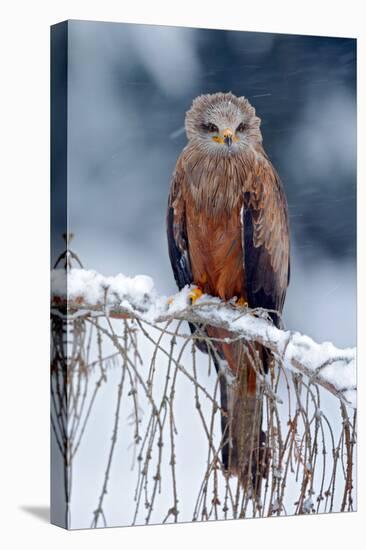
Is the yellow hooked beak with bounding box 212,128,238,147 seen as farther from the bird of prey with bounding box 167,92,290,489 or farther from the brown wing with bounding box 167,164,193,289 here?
the brown wing with bounding box 167,164,193,289

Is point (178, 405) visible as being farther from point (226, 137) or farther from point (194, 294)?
point (226, 137)

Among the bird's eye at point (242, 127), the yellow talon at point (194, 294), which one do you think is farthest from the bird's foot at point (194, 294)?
the bird's eye at point (242, 127)

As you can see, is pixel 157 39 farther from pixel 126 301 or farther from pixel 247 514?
pixel 247 514

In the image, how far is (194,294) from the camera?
6098mm

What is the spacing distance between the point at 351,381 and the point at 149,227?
4.52 feet

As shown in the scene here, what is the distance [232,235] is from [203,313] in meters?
0.42

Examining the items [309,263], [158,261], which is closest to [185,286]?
[158,261]

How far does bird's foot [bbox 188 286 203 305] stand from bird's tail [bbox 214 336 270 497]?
0.97 ft

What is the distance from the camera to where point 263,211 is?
20.2ft

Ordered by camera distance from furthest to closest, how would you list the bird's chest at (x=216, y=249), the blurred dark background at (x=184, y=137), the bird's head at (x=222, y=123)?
1. the bird's chest at (x=216, y=249)
2. the bird's head at (x=222, y=123)
3. the blurred dark background at (x=184, y=137)

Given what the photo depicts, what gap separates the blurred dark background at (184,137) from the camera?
5.70m

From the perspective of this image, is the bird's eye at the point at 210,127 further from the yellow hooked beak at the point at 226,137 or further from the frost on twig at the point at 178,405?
the frost on twig at the point at 178,405

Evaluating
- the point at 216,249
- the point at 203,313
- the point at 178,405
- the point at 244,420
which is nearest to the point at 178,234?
the point at 216,249

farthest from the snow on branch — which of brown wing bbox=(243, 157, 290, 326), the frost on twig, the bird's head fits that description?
the bird's head
